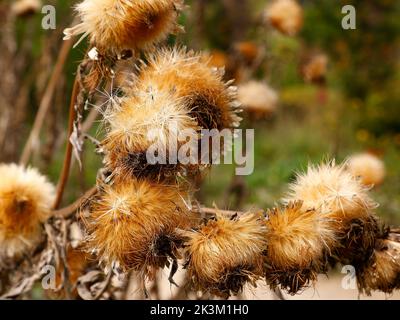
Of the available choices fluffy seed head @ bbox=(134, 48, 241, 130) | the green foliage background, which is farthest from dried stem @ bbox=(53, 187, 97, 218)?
the green foliage background

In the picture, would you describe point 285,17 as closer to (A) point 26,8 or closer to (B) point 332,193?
(A) point 26,8

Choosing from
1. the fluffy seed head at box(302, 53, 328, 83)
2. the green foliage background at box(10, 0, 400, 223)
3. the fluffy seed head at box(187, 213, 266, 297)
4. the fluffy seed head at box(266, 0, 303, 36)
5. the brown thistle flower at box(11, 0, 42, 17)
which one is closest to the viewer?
the fluffy seed head at box(187, 213, 266, 297)

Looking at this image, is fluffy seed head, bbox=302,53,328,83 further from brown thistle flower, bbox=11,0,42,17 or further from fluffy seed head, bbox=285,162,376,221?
fluffy seed head, bbox=285,162,376,221

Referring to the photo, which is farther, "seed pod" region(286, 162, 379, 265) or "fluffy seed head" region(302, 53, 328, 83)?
"fluffy seed head" region(302, 53, 328, 83)

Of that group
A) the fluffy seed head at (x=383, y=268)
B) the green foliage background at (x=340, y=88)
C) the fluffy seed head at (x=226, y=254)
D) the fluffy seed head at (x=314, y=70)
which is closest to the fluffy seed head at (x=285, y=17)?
the fluffy seed head at (x=314, y=70)

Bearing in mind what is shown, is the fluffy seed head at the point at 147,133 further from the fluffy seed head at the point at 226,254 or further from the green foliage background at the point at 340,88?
the green foliage background at the point at 340,88

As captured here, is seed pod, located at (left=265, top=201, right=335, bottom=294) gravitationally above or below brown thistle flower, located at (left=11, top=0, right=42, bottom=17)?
below
